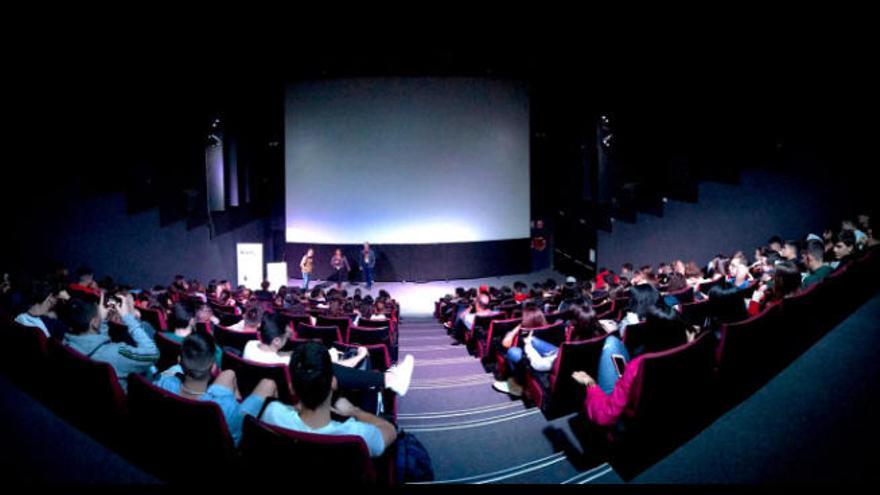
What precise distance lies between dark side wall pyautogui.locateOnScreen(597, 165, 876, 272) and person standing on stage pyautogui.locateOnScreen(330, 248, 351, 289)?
8.76 meters

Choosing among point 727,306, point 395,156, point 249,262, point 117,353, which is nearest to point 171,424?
point 117,353

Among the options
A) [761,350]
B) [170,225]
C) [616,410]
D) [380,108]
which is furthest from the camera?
[380,108]

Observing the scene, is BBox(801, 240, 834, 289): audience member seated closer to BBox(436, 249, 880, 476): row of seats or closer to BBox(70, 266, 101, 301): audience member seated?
BBox(436, 249, 880, 476): row of seats

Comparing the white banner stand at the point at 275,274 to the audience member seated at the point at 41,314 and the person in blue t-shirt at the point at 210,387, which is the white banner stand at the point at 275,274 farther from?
the person in blue t-shirt at the point at 210,387

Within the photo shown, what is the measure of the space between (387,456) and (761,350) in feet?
8.90

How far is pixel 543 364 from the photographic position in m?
3.21

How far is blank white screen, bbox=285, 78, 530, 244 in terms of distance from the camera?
12.8m

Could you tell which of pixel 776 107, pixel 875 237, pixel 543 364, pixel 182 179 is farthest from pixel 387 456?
pixel 182 179

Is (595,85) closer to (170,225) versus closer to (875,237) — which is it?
(875,237)

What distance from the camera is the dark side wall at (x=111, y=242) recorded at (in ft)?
20.6

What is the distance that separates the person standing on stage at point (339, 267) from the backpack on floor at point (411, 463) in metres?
9.55

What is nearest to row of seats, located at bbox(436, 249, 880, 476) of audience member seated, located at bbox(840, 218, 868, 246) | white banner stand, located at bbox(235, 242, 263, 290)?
audience member seated, located at bbox(840, 218, 868, 246)

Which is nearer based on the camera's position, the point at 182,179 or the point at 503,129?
the point at 182,179

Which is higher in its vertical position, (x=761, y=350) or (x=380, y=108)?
(x=380, y=108)
